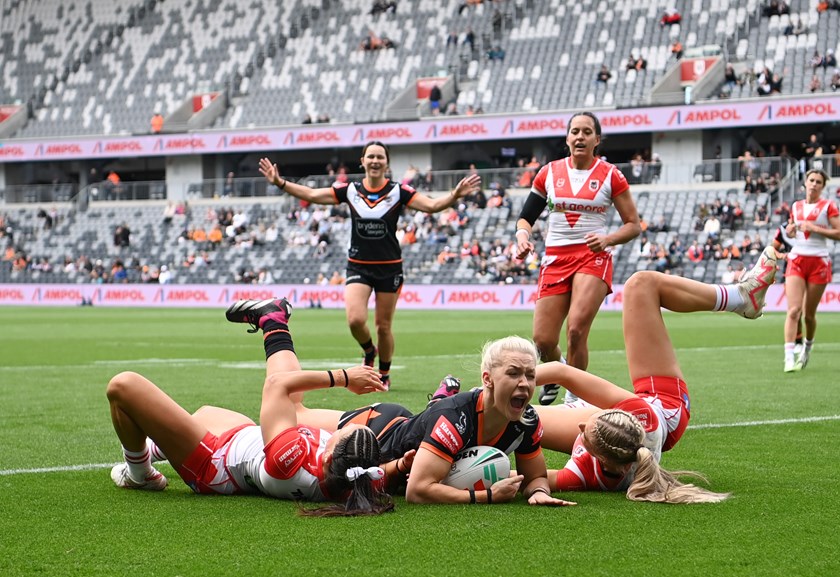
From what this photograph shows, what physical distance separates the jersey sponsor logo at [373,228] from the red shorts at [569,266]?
309cm

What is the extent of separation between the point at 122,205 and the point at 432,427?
4753 centimetres

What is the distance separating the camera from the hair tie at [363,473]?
554cm

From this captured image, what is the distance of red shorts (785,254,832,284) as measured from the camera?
553 inches

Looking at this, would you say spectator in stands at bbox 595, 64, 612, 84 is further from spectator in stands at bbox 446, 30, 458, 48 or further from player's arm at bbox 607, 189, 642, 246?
player's arm at bbox 607, 189, 642, 246

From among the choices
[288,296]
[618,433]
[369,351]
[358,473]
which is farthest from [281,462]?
[288,296]

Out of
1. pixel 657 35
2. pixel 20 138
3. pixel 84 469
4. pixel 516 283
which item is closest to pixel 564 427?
pixel 84 469

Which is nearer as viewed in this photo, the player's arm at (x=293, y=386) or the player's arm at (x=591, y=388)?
the player's arm at (x=293, y=386)

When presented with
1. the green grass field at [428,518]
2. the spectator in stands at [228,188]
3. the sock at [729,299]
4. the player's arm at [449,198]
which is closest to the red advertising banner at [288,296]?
the spectator in stands at [228,188]

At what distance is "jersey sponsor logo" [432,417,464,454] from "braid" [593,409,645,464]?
0.70 m

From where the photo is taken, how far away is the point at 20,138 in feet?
185

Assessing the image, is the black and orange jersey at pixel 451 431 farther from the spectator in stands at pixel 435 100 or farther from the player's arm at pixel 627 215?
the spectator in stands at pixel 435 100

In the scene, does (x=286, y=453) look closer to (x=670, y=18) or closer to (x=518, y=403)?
(x=518, y=403)

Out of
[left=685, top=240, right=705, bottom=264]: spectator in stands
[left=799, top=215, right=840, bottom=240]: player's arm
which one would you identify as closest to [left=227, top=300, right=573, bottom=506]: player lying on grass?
[left=799, top=215, right=840, bottom=240]: player's arm

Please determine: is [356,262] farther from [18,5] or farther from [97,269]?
[18,5]
